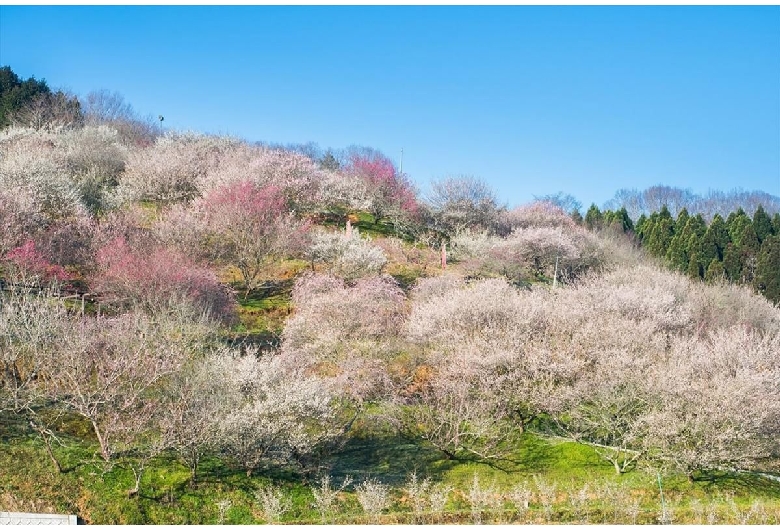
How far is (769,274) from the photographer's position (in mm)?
44312

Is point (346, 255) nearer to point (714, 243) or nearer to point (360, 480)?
point (360, 480)

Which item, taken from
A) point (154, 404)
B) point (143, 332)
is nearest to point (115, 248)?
point (143, 332)

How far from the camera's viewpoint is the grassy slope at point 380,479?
14.8 m

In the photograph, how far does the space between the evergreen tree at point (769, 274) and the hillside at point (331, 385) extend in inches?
457

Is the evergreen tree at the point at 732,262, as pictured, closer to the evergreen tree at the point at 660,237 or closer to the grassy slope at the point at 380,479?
the evergreen tree at the point at 660,237

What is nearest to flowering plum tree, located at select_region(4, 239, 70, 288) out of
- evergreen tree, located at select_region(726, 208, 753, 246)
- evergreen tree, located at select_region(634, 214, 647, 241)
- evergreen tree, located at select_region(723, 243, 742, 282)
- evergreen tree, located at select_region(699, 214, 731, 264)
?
evergreen tree, located at select_region(723, 243, 742, 282)

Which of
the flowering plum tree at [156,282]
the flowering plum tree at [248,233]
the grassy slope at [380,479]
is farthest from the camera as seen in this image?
the flowering plum tree at [248,233]

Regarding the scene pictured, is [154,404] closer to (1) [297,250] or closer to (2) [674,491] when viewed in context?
(2) [674,491]

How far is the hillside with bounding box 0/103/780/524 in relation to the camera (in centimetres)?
1619

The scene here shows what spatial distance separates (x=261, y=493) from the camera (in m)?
16.3

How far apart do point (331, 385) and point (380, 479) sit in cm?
403

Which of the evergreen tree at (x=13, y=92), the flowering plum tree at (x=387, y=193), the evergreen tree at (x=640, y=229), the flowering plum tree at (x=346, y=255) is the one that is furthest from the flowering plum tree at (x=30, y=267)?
the evergreen tree at (x=640, y=229)

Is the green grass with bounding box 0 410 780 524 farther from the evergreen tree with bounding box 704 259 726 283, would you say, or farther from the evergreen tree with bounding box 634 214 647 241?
the evergreen tree with bounding box 634 214 647 241

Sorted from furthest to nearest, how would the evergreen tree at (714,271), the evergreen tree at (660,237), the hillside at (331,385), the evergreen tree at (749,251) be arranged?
the evergreen tree at (660,237) → the evergreen tree at (749,251) → the evergreen tree at (714,271) → the hillside at (331,385)
